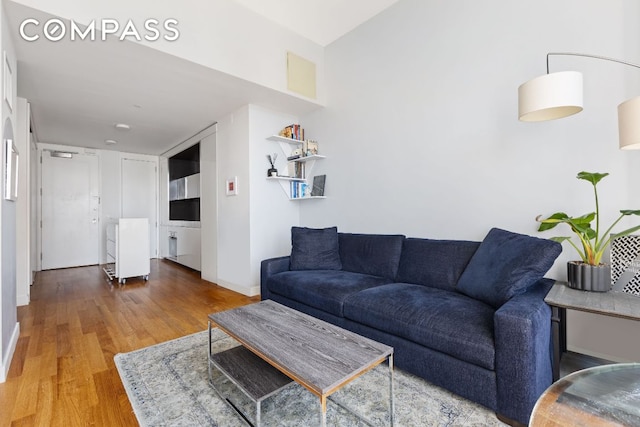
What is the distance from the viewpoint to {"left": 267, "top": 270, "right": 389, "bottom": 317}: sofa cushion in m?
2.22

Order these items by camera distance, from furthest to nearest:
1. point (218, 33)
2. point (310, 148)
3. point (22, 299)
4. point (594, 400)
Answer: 1. point (310, 148)
2. point (22, 299)
3. point (218, 33)
4. point (594, 400)

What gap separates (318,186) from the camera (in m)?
3.76

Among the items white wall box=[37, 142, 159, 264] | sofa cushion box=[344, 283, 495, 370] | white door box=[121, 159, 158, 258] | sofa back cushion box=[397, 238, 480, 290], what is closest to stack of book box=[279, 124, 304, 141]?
sofa back cushion box=[397, 238, 480, 290]

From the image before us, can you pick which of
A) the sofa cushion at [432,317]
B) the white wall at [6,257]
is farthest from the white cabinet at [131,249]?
the sofa cushion at [432,317]

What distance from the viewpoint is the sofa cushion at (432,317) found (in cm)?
148

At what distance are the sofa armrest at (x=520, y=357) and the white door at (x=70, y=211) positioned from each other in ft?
23.4

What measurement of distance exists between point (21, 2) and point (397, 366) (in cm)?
336

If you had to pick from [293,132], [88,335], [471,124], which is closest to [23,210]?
[88,335]

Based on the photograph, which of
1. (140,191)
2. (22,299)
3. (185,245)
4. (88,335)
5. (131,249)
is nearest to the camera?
(88,335)

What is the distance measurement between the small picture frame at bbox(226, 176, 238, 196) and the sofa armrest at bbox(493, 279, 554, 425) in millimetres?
3216

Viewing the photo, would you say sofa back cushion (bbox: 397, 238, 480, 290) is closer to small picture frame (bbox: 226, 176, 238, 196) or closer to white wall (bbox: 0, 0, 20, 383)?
small picture frame (bbox: 226, 176, 238, 196)

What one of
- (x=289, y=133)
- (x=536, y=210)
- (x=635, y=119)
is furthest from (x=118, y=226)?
(x=635, y=119)

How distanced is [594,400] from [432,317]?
0.83 meters

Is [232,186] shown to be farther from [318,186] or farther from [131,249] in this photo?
[131,249]
